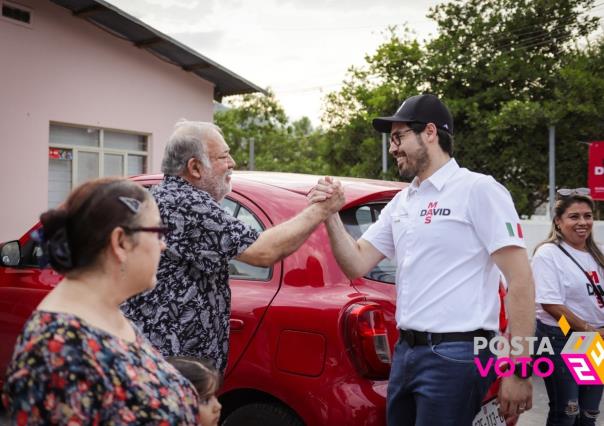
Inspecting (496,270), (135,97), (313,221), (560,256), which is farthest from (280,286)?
(135,97)

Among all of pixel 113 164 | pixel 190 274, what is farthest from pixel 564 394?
pixel 113 164

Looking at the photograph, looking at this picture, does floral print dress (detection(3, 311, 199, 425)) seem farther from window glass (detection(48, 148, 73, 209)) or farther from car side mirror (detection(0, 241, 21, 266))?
window glass (detection(48, 148, 73, 209))

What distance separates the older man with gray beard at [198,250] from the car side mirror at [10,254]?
2081 millimetres

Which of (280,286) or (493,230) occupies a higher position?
(493,230)

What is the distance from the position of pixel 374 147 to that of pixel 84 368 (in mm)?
26952

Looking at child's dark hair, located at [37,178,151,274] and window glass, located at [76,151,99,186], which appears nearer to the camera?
child's dark hair, located at [37,178,151,274]

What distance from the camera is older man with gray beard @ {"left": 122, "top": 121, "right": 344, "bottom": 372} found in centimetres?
270

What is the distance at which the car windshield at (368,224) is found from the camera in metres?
3.33

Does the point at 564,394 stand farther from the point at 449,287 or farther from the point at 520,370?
the point at 449,287

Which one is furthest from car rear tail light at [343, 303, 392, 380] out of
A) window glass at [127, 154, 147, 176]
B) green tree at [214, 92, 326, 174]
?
green tree at [214, 92, 326, 174]

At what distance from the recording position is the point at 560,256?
404 cm

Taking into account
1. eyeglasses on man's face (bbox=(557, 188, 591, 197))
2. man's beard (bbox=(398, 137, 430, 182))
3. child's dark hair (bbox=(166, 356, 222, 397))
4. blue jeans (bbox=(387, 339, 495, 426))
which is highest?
man's beard (bbox=(398, 137, 430, 182))

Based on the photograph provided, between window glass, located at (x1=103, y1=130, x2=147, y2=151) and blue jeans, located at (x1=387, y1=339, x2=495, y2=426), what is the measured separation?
12.1 meters

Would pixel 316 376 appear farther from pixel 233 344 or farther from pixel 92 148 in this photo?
pixel 92 148
